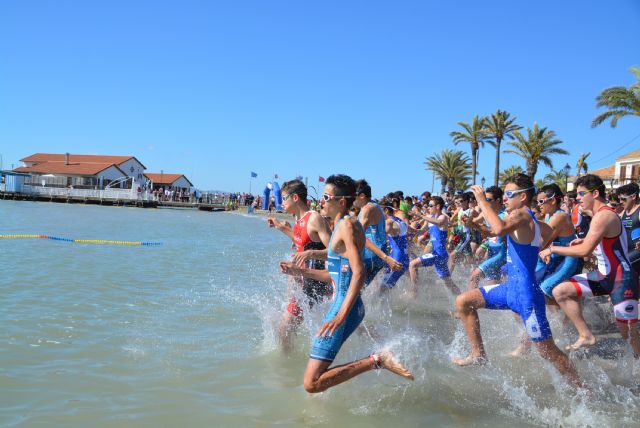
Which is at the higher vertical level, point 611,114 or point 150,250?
point 611,114

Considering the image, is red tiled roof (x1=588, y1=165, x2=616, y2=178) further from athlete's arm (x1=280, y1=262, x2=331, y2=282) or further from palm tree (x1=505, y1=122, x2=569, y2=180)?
athlete's arm (x1=280, y1=262, x2=331, y2=282)

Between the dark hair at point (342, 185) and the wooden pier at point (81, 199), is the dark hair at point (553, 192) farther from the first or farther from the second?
the wooden pier at point (81, 199)

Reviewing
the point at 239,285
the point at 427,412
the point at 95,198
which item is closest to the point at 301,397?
the point at 427,412

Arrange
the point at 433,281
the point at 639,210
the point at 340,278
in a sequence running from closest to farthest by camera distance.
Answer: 1. the point at 340,278
2. the point at 639,210
3. the point at 433,281

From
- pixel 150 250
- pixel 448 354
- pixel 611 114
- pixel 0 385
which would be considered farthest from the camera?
pixel 611 114

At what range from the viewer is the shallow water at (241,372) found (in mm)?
4340

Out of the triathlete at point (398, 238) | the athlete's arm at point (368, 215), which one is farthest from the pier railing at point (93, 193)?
the athlete's arm at point (368, 215)

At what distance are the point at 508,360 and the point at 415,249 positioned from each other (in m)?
10.6

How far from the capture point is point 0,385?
4719 millimetres

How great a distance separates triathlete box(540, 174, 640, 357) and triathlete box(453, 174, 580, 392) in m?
0.65

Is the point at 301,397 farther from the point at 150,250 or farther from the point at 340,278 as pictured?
the point at 150,250

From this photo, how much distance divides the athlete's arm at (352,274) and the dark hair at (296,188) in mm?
1685

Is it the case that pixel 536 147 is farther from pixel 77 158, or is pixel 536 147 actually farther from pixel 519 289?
pixel 77 158

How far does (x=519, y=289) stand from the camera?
15.3 ft
